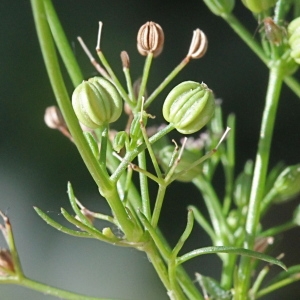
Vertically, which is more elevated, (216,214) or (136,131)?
(136,131)

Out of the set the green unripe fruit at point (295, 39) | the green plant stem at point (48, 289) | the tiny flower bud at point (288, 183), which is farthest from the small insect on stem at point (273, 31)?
the green plant stem at point (48, 289)

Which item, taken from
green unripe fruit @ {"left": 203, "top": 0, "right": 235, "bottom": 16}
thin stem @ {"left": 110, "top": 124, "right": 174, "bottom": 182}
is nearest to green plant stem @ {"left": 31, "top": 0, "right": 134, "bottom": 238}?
thin stem @ {"left": 110, "top": 124, "right": 174, "bottom": 182}

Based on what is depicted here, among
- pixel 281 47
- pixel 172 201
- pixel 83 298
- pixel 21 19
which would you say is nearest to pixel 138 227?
pixel 83 298

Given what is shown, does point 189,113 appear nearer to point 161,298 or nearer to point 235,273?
point 235,273

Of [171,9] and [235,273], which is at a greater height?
[171,9]

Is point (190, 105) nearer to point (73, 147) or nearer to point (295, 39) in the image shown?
point (295, 39)

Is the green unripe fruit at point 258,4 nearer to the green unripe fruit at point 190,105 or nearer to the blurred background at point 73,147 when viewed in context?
the green unripe fruit at point 190,105

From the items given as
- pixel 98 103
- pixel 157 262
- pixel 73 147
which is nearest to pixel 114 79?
pixel 98 103
